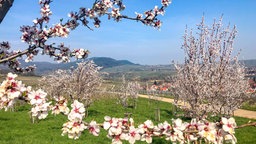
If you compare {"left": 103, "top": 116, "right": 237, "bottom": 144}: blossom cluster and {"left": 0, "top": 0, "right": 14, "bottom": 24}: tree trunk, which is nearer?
{"left": 103, "top": 116, "right": 237, "bottom": 144}: blossom cluster

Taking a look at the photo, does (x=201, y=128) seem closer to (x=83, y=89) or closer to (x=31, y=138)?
(x=31, y=138)

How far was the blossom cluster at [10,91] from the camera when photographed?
11.4 feet

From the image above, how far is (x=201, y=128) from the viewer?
12.7ft

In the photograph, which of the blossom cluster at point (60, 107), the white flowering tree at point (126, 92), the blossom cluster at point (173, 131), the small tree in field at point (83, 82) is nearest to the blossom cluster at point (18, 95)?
the blossom cluster at point (60, 107)

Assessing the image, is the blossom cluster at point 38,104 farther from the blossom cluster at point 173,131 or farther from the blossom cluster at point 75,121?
the blossom cluster at point 173,131

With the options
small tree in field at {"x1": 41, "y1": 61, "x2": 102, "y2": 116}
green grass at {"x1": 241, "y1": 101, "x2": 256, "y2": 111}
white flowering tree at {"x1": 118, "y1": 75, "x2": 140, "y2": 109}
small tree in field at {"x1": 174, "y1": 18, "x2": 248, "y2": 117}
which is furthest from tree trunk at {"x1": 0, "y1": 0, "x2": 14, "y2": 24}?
green grass at {"x1": 241, "y1": 101, "x2": 256, "y2": 111}

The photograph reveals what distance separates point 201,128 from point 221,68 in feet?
33.0

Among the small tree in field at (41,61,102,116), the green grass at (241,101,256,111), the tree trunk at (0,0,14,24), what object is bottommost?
the green grass at (241,101,256,111)

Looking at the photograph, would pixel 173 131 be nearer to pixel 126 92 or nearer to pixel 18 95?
pixel 18 95

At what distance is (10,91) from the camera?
348cm

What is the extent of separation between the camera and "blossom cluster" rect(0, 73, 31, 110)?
11.4ft

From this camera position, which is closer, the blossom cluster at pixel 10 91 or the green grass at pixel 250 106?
the blossom cluster at pixel 10 91

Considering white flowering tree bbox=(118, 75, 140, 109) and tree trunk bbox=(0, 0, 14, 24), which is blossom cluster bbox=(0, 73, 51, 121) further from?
white flowering tree bbox=(118, 75, 140, 109)

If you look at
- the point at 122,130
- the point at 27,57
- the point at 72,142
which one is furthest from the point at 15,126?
the point at 122,130
